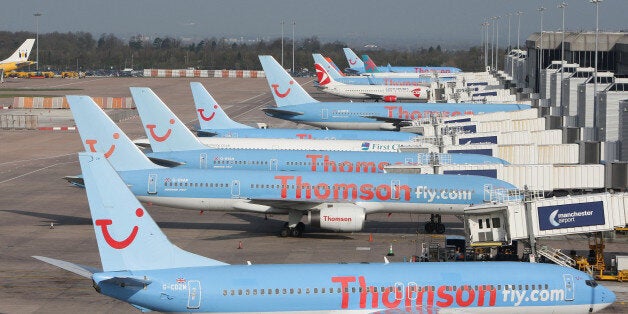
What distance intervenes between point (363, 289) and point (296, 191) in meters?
23.5

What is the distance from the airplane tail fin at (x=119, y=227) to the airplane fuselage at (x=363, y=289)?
1.16 ft

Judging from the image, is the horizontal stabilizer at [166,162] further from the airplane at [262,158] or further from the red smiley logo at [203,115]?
the red smiley logo at [203,115]

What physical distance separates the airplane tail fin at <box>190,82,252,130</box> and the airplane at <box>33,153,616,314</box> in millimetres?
47856

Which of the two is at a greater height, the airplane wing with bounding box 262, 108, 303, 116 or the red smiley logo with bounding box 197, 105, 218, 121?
the airplane wing with bounding box 262, 108, 303, 116

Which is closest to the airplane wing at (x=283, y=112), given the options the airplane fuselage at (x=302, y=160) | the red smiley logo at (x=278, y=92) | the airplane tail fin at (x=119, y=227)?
the red smiley logo at (x=278, y=92)

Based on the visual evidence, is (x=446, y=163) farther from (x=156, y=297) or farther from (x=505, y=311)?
(x=156, y=297)

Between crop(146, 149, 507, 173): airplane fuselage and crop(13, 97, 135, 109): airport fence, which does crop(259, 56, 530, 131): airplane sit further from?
crop(13, 97, 135, 109): airport fence

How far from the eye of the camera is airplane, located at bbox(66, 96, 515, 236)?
56281mm

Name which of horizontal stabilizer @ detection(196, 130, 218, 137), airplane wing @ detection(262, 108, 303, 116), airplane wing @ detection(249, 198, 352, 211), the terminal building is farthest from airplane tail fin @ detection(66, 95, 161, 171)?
airplane wing @ detection(262, 108, 303, 116)

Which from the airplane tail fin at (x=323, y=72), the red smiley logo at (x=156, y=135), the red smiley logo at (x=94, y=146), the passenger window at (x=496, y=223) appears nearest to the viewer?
the passenger window at (x=496, y=223)

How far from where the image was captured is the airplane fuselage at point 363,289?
3275cm

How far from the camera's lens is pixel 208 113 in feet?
267

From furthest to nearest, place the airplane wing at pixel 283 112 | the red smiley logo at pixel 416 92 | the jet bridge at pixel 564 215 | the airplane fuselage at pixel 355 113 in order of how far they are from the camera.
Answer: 1. the red smiley logo at pixel 416 92
2. the airplane wing at pixel 283 112
3. the airplane fuselage at pixel 355 113
4. the jet bridge at pixel 564 215

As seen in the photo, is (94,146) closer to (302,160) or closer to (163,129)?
(163,129)
